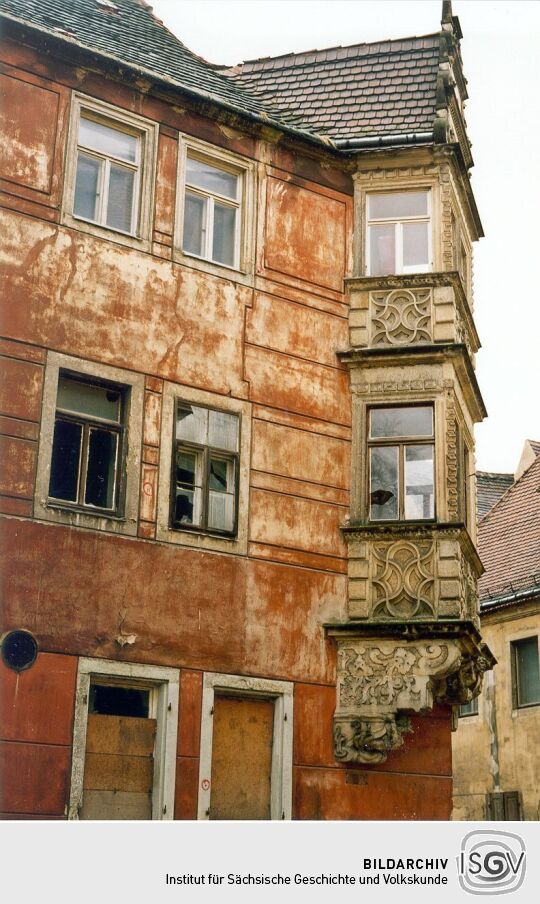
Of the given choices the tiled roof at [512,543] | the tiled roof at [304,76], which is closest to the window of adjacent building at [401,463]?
the tiled roof at [304,76]

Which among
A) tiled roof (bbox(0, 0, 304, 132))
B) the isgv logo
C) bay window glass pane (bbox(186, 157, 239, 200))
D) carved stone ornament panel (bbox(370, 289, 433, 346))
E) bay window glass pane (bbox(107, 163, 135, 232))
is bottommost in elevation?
the isgv logo

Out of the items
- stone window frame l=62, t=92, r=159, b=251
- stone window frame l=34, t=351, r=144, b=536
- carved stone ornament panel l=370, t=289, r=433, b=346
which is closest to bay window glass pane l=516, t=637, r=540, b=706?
carved stone ornament panel l=370, t=289, r=433, b=346

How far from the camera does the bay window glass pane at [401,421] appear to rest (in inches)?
640

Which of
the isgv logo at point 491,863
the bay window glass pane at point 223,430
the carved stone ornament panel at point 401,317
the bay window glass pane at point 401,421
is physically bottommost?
the isgv logo at point 491,863

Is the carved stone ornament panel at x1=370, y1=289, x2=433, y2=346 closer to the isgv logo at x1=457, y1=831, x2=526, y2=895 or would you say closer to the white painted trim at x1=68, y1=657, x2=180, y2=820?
the white painted trim at x1=68, y1=657, x2=180, y2=820

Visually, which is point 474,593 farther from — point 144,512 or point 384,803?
point 144,512

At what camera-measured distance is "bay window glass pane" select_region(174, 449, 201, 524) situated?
14914 millimetres

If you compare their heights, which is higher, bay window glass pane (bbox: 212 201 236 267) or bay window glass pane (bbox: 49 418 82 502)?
bay window glass pane (bbox: 212 201 236 267)

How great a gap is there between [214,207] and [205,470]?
10.7ft

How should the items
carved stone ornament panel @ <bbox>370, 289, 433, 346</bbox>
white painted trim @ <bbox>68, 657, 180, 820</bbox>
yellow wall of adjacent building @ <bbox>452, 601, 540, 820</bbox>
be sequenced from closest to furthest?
1. white painted trim @ <bbox>68, 657, 180, 820</bbox>
2. carved stone ornament panel @ <bbox>370, 289, 433, 346</bbox>
3. yellow wall of adjacent building @ <bbox>452, 601, 540, 820</bbox>

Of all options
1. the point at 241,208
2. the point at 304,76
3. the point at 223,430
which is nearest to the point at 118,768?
the point at 223,430

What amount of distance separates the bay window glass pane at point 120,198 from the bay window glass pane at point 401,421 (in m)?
3.70

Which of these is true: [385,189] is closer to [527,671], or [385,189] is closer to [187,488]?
[187,488]

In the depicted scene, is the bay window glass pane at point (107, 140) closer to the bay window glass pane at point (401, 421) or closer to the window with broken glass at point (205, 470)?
the window with broken glass at point (205, 470)
